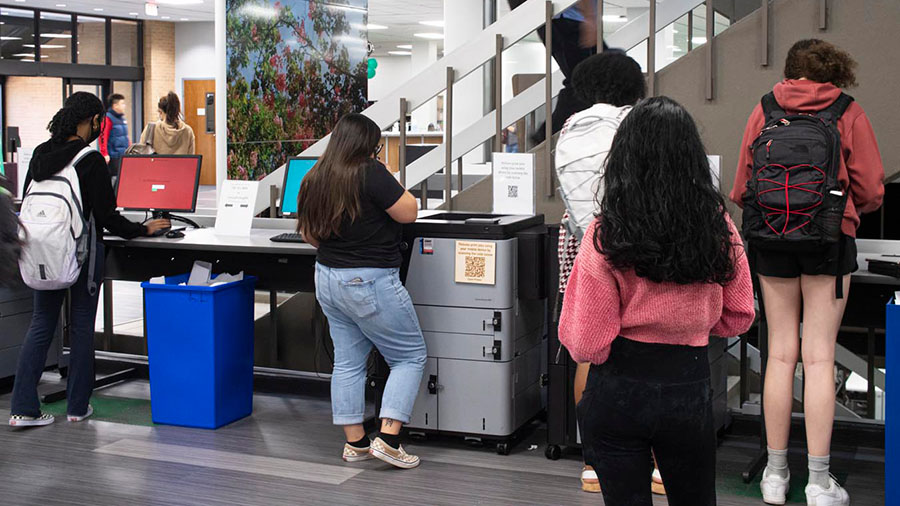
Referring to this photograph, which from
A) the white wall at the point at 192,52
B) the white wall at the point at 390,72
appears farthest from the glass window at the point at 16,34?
the white wall at the point at 390,72

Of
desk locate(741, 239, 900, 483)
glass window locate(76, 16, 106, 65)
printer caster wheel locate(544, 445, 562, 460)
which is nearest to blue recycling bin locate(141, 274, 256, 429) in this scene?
printer caster wheel locate(544, 445, 562, 460)

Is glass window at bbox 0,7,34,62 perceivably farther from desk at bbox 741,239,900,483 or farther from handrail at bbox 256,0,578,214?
desk at bbox 741,239,900,483

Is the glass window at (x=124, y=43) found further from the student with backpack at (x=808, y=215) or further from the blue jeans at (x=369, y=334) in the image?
the student with backpack at (x=808, y=215)

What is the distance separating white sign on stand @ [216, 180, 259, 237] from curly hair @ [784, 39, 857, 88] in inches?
103

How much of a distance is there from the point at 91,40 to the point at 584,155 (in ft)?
52.6

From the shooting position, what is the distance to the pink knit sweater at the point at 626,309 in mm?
1984

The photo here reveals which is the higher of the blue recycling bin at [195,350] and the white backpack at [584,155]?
the white backpack at [584,155]

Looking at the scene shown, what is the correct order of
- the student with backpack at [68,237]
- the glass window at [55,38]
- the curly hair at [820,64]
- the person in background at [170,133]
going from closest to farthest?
the curly hair at [820,64]
the student with backpack at [68,237]
the person in background at [170,133]
the glass window at [55,38]

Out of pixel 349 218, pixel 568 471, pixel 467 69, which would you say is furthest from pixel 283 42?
pixel 568 471

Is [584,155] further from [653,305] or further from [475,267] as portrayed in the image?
[653,305]

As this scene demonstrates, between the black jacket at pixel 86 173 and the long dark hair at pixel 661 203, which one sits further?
the black jacket at pixel 86 173

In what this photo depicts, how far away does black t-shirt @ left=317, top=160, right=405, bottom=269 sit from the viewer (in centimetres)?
354

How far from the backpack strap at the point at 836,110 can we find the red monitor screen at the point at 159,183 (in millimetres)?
3045

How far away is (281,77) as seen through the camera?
585 centimetres
